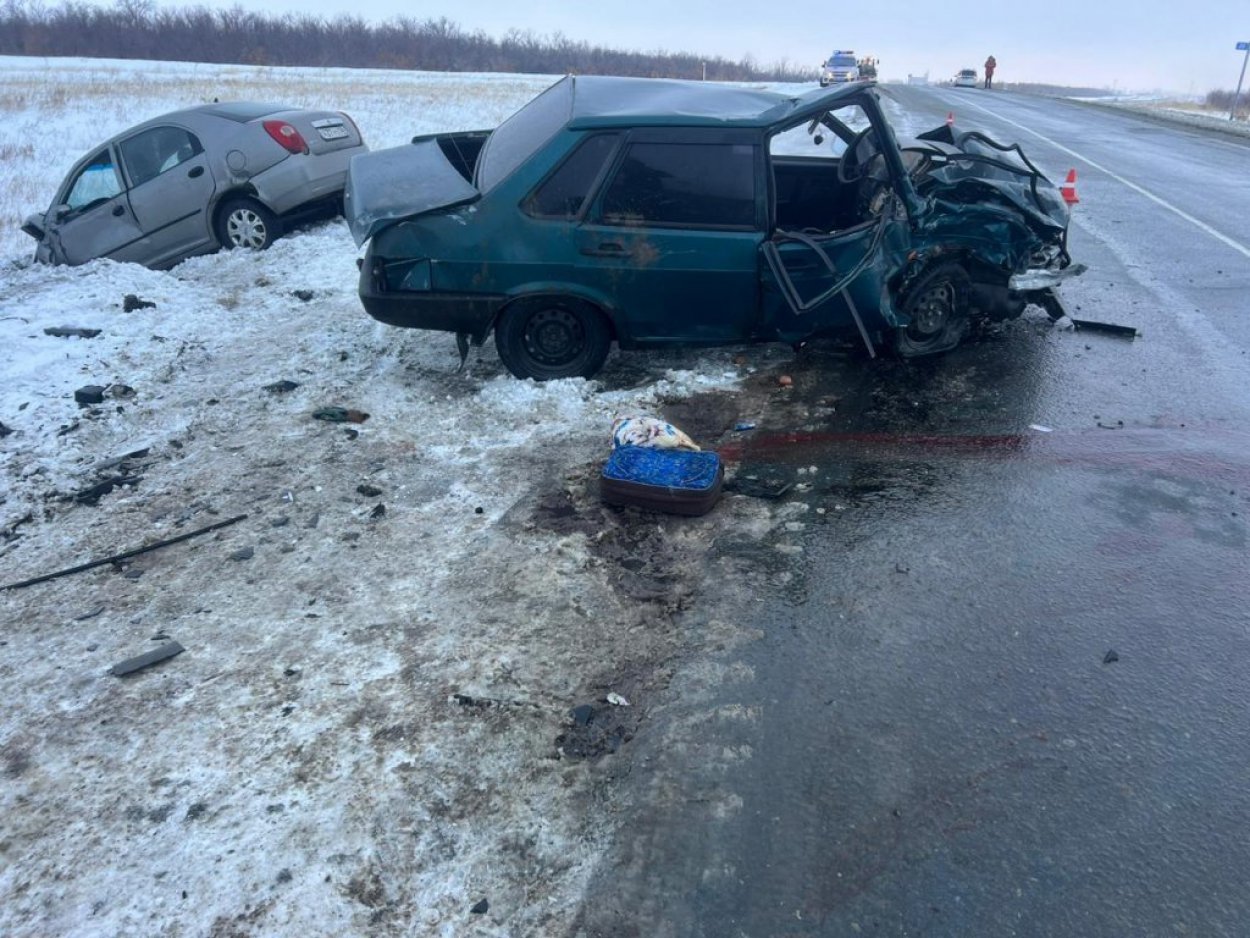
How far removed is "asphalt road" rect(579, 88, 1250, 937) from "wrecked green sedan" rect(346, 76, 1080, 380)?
81 centimetres

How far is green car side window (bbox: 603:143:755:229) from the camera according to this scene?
5.46m

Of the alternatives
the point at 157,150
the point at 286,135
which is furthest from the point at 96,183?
the point at 286,135

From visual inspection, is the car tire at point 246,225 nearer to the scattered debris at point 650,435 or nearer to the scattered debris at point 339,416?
the scattered debris at point 339,416

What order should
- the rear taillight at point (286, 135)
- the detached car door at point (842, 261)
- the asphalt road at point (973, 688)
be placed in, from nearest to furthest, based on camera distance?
the asphalt road at point (973, 688) < the detached car door at point (842, 261) < the rear taillight at point (286, 135)

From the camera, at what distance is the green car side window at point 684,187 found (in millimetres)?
5457

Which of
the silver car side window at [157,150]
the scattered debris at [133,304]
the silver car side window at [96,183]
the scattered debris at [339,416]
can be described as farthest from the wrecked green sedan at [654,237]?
the silver car side window at [96,183]

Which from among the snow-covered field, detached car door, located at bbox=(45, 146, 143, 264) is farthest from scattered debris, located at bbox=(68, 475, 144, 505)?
detached car door, located at bbox=(45, 146, 143, 264)

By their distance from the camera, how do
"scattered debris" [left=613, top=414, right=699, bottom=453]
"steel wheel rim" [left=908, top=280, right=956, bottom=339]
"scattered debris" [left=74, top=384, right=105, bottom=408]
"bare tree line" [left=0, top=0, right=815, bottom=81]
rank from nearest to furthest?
"scattered debris" [left=613, top=414, right=699, bottom=453], "scattered debris" [left=74, top=384, right=105, bottom=408], "steel wheel rim" [left=908, top=280, right=956, bottom=339], "bare tree line" [left=0, top=0, right=815, bottom=81]

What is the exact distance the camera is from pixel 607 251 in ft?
18.0

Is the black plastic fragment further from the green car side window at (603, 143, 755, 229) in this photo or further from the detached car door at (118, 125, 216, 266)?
the detached car door at (118, 125, 216, 266)

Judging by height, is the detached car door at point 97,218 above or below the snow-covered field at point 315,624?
above

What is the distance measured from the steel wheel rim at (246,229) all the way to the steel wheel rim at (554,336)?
5.25 metres

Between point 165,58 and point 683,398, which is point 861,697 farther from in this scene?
point 165,58

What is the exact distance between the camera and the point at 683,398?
5.91 metres
